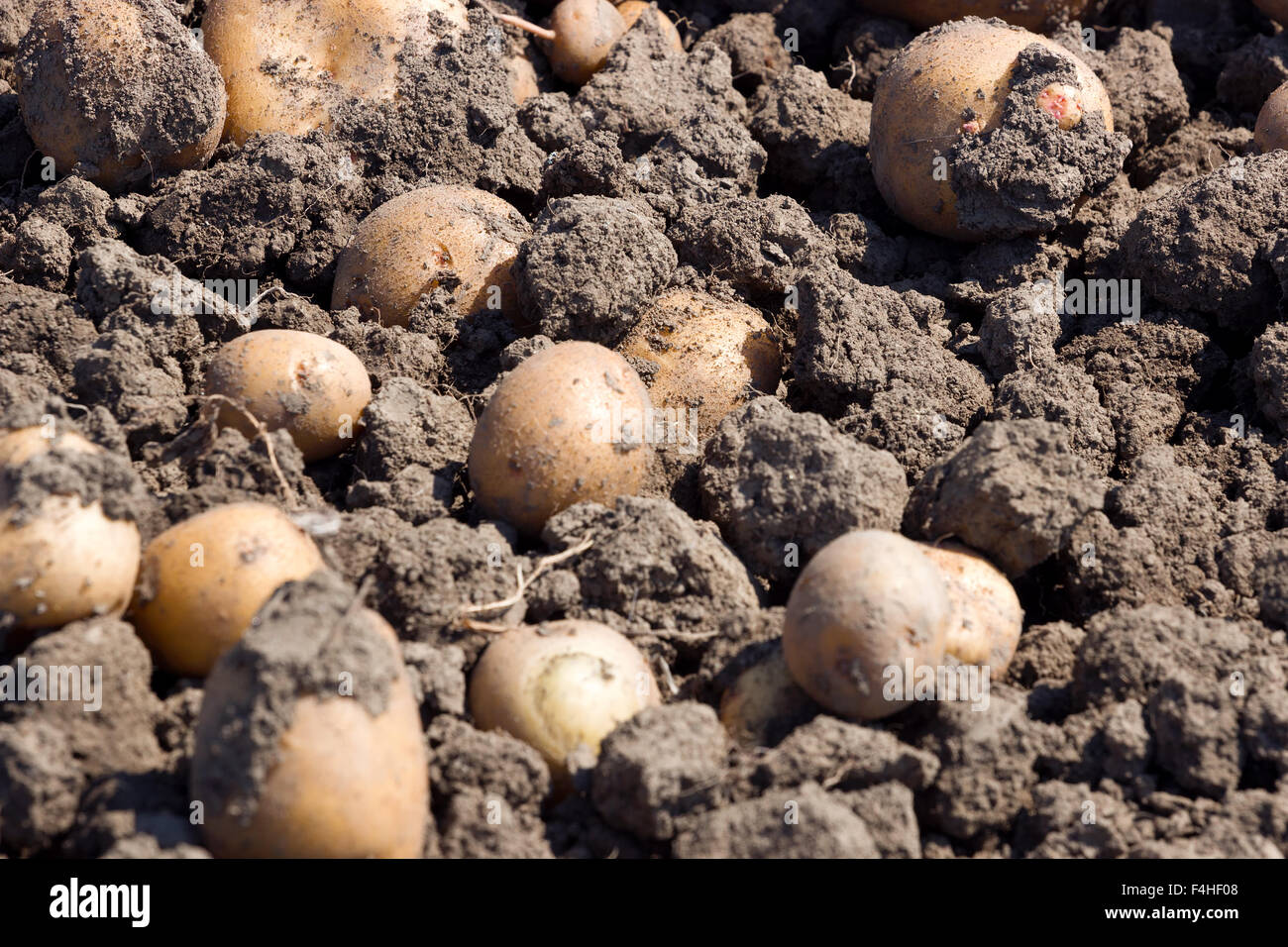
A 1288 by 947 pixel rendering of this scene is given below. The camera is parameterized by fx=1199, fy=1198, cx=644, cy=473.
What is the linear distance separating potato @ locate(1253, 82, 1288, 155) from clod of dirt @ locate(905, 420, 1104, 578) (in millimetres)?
2059

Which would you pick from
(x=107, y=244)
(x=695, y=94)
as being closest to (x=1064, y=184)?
(x=695, y=94)

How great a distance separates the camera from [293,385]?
364 centimetres

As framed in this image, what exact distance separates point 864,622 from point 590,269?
1.73m

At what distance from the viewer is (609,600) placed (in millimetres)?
3395

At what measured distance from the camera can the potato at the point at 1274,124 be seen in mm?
4711

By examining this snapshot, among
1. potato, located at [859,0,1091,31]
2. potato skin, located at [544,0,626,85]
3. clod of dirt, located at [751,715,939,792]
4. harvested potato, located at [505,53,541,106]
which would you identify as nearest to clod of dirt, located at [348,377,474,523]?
clod of dirt, located at [751,715,939,792]

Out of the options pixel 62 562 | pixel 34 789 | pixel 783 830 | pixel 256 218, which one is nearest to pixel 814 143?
pixel 256 218

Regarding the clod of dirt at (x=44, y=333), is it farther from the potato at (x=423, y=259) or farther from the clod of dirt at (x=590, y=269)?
the clod of dirt at (x=590, y=269)

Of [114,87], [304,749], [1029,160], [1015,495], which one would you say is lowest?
[304,749]

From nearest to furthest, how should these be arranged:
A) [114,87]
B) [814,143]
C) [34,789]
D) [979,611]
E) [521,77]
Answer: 1. [34,789]
2. [979,611]
3. [114,87]
4. [814,143]
5. [521,77]

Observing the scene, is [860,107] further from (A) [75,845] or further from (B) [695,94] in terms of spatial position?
(A) [75,845]

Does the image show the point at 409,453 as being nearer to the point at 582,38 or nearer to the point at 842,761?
the point at 842,761

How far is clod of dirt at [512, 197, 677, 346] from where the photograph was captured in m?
4.03

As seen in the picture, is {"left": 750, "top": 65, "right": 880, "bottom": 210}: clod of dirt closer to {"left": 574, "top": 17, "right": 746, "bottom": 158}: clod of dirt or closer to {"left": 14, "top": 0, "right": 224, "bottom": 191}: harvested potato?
{"left": 574, "top": 17, "right": 746, "bottom": 158}: clod of dirt
